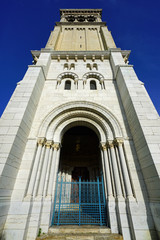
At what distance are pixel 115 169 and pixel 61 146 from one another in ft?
9.31

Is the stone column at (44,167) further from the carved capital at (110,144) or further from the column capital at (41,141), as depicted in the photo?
the carved capital at (110,144)

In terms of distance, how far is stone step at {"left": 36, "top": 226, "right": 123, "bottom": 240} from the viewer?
135 inches

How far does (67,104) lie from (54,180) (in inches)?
151

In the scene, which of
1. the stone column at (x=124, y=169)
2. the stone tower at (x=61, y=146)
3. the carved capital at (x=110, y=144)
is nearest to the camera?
the stone tower at (x=61, y=146)

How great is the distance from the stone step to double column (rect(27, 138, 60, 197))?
1.16 m

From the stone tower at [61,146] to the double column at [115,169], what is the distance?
4 cm

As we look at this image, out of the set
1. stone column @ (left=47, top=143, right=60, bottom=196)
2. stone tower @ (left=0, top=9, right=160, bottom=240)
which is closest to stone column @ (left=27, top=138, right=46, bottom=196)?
stone tower @ (left=0, top=9, right=160, bottom=240)

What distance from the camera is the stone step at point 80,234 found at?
3.43 meters

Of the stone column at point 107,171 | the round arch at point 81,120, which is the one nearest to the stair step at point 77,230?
the stone column at point 107,171

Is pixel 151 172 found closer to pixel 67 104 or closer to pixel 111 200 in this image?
pixel 111 200

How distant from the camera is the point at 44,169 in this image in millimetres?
4742

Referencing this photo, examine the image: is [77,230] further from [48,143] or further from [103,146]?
[48,143]

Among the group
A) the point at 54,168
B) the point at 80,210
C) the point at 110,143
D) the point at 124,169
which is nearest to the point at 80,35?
the point at 110,143

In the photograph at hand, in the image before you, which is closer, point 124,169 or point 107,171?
point 124,169
